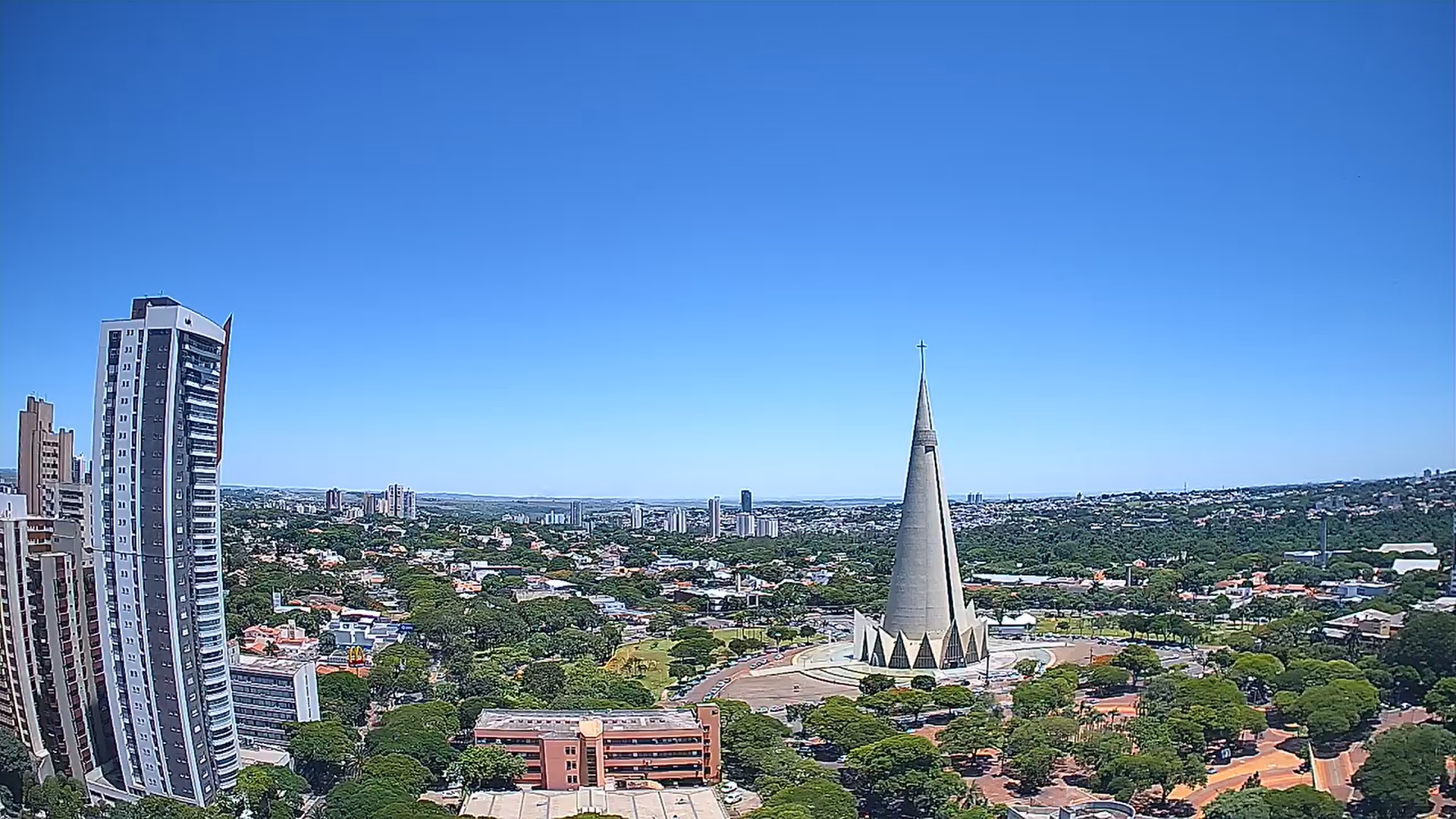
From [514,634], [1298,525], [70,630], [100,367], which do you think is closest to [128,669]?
[70,630]

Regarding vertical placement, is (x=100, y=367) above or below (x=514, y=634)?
above

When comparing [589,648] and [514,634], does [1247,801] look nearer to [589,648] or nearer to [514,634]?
[589,648]

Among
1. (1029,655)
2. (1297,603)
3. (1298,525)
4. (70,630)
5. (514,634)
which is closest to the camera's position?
(70,630)

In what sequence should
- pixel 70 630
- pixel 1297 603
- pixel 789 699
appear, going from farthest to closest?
1. pixel 1297 603
2. pixel 789 699
3. pixel 70 630

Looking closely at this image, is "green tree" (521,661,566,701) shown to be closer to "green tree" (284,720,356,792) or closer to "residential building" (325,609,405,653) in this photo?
"green tree" (284,720,356,792)

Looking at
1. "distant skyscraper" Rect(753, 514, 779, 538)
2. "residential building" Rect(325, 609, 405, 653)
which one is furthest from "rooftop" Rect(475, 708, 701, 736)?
"distant skyscraper" Rect(753, 514, 779, 538)

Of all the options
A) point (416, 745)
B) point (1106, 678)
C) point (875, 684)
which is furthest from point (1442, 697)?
point (416, 745)

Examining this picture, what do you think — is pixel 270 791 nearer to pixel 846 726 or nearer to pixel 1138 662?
pixel 846 726
